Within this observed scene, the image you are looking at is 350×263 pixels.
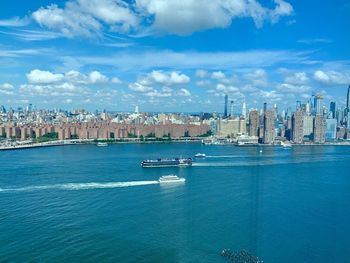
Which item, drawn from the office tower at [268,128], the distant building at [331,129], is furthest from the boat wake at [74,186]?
the distant building at [331,129]

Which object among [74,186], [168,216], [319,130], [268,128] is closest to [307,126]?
[319,130]

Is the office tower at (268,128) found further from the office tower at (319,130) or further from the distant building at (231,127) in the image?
the distant building at (231,127)

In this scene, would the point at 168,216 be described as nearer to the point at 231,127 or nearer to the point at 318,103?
the point at 231,127

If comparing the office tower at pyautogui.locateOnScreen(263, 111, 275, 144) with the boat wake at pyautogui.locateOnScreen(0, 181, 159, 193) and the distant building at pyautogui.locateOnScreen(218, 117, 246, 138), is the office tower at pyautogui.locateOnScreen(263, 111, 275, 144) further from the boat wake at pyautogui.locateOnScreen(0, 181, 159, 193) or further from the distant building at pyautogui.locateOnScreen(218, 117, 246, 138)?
the boat wake at pyautogui.locateOnScreen(0, 181, 159, 193)

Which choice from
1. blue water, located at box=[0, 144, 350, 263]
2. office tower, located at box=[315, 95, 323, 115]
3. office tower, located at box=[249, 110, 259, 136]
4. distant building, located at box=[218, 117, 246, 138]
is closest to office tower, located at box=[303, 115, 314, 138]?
office tower, located at box=[249, 110, 259, 136]

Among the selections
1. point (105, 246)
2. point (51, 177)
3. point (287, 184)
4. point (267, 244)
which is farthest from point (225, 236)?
point (51, 177)
